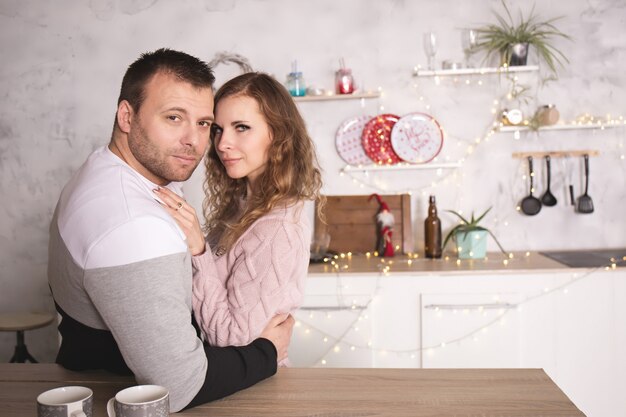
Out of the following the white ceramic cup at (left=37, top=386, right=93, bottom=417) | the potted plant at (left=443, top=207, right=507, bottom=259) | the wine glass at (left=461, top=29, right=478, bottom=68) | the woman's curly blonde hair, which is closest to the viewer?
the white ceramic cup at (left=37, top=386, right=93, bottom=417)

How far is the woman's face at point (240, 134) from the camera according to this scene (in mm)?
1910

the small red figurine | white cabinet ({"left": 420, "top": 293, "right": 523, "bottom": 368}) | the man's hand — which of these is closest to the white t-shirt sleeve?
the man's hand

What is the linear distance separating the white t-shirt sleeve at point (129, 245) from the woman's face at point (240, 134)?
72 centimetres

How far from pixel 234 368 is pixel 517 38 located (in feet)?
8.89

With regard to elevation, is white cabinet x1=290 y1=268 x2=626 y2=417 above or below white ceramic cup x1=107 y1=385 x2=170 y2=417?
below

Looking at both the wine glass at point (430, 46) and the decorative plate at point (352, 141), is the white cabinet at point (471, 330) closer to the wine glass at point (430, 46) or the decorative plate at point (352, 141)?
the decorative plate at point (352, 141)

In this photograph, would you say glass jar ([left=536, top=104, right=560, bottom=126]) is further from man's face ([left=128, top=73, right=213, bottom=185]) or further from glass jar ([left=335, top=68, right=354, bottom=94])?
Answer: man's face ([left=128, top=73, right=213, bottom=185])

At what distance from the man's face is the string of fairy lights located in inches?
61.0

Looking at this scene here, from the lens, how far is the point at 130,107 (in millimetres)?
1491


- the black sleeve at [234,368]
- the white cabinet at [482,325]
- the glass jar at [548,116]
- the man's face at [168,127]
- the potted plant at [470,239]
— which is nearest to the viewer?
the black sleeve at [234,368]

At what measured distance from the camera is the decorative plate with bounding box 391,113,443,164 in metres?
3.51

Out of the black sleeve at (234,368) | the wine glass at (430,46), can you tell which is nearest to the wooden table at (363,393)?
the black sleeve at (234,368)

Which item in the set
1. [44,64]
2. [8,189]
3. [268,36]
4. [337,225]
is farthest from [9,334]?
[268,36]

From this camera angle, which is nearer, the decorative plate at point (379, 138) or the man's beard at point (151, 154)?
the man's beard at point (151, 154)
